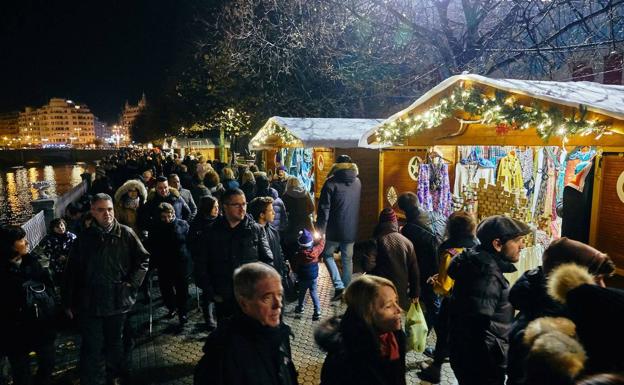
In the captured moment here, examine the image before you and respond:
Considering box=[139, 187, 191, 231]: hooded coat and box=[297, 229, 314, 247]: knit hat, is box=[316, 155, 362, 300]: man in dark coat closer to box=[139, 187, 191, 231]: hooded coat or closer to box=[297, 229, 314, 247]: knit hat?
box=[297, 229, 314, 247]: knit hat

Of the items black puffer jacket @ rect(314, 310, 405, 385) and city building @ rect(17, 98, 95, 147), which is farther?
city building @ rect(17, 98, 95, 147)

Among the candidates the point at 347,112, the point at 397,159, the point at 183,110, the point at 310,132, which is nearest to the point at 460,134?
the point at 397,159

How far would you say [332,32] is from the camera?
1455 cm

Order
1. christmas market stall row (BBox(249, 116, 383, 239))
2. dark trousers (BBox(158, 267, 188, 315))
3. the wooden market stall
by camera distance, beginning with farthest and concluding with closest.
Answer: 1. the wooden market stall
2. christmas market stall row (BBox(249, 116, 383, 239))
3. dark trousers (BBox(158, 267, 188, 315))

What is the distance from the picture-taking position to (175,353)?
4.83 meters

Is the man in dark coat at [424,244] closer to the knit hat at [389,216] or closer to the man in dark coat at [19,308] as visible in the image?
the knit hat at [389,216]

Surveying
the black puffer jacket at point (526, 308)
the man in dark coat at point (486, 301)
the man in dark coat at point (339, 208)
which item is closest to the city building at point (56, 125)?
the man in dark coat at point (339, 208)

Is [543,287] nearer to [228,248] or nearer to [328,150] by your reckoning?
[228,248]

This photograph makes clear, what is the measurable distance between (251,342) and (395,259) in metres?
2.50

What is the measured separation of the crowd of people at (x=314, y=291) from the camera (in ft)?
6.11

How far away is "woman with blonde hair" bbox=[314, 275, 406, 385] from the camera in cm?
206

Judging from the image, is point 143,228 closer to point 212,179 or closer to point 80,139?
point 212,179

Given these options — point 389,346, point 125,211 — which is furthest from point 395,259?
point 125,211

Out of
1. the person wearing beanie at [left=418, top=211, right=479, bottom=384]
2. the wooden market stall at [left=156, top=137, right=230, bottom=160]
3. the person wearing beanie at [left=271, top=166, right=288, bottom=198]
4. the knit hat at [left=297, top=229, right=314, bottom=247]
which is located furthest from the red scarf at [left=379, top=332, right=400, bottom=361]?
the wooden market stall at [left=156, top=137, right=230, bottom=160]
